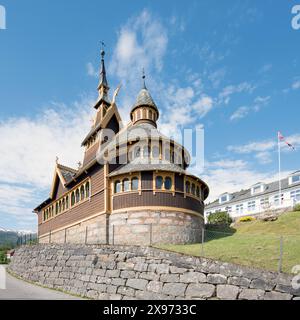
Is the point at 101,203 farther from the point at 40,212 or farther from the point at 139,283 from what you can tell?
the point at 40,212

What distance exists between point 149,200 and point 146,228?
200cm

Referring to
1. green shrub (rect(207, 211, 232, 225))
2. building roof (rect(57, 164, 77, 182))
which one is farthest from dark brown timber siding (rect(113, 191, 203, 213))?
green shrub (rect(207, 211, 232, 225))

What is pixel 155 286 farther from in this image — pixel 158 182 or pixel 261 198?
pixel 261 198

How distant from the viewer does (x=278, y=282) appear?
29.7ft

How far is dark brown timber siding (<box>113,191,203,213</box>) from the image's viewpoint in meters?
19.4

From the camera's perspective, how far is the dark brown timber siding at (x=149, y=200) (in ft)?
63.7

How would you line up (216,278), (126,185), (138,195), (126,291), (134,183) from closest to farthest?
(216,278) → (126,291) → (138,195) → (134,183) → (126,185)

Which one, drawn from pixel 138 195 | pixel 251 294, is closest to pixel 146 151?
pixel 138 195

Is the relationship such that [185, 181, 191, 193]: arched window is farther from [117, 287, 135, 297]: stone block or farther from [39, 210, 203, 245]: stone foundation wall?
[117, 287, 135, 297]: stone block

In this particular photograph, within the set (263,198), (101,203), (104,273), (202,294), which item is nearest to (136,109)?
(101,203)

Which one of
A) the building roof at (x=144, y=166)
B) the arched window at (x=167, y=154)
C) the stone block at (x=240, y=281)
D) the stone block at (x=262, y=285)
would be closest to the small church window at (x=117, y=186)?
the building roof at (x=144, y=166)

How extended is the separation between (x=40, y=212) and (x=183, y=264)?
31291mm

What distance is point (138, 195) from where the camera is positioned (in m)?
19.6

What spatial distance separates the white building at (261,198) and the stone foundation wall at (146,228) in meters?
22.2
